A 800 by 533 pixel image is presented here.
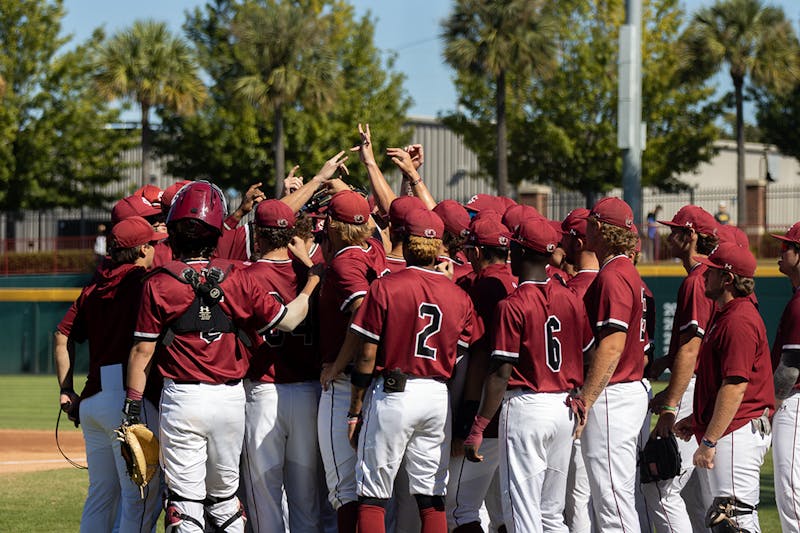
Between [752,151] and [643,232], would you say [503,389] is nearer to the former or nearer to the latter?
[643,232]

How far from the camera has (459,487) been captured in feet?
20.7

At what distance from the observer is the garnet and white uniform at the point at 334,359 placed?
6078 millimetres

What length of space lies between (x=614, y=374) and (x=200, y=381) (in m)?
2.34

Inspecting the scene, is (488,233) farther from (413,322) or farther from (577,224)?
(413,322)

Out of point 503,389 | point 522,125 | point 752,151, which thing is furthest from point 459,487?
point 752,151

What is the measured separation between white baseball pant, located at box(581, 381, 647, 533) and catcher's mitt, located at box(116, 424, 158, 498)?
2370mm

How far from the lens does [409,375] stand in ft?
19.2

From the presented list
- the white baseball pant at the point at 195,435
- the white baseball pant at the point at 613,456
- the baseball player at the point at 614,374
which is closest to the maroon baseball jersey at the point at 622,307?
the baseball player at the point at 614,374

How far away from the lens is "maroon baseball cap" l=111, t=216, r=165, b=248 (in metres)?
6.20

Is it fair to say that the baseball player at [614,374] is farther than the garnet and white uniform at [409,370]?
Yes

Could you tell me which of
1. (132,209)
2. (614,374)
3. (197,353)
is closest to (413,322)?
(197,353)

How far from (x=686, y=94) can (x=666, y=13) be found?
109 inches

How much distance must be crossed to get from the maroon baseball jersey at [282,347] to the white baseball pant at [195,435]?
39cm

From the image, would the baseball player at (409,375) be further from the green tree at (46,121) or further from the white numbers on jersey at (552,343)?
the green tree at (46,121)
